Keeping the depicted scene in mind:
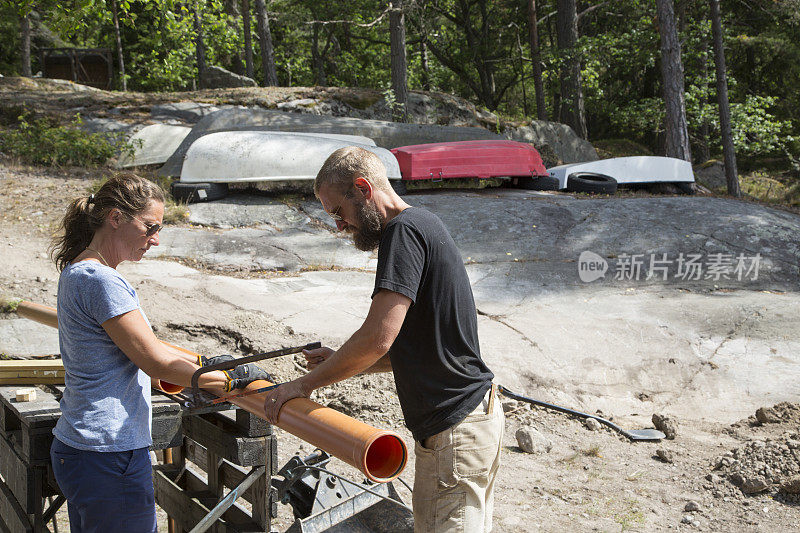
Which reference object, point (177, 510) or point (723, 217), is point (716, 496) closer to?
point (177, 510)

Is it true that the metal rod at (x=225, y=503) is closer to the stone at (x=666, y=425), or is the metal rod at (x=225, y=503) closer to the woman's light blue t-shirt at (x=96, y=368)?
the woman's light blue t-shirt at (x=96, y=368)

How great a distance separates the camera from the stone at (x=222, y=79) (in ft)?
68.6

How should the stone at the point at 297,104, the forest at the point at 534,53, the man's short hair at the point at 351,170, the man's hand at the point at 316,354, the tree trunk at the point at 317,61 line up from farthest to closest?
the tree trunk at the point at 317,61 < the forest at the point at 534,53 < the stone at the point at 297,104 < the man's hand at the point at 316,354 < the man's short hair at the point at 351,170

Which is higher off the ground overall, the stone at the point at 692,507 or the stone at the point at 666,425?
the stone at the point at 666,425

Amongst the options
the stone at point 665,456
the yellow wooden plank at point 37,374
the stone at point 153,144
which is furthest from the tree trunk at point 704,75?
the yellow wooden plank at point 37,374

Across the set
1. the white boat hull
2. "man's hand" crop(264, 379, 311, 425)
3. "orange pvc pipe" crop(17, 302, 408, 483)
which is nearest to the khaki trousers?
"orange pvc pipe" crop(17, 302, 408, 483)

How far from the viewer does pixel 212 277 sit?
776 centimetres

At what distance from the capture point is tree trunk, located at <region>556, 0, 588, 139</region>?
20.6 m

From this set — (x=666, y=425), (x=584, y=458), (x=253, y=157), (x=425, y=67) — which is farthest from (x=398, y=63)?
(x=584, y=458)

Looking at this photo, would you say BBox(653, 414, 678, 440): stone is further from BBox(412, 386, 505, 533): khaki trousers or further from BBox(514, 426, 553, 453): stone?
BBox(412, 386, 505, 533): khaki trousers

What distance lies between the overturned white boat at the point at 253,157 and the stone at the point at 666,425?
6327mm

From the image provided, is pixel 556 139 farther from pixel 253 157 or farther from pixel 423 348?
pixel 423 348

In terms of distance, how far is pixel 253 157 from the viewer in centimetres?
1119

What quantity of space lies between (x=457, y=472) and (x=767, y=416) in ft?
14.4
